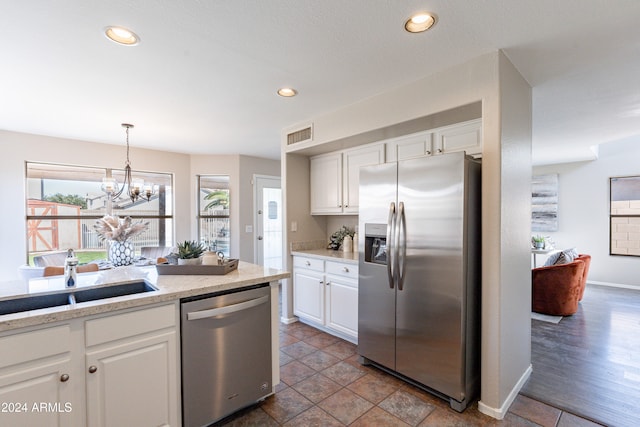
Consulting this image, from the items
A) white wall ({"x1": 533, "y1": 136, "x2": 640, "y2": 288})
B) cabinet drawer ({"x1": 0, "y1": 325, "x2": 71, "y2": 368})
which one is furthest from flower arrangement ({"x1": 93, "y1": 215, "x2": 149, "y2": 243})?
white wall ({"x1": 533, "y1": 136, "x2": 640, "y2": 288})

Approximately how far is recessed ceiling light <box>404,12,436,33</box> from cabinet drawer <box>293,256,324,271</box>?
7.77 feet

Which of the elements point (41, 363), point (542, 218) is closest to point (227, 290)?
point (41, 363)

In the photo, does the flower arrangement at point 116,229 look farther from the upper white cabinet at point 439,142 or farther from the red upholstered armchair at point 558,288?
the red upholstered armchair at point 558,288

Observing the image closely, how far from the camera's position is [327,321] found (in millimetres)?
3439

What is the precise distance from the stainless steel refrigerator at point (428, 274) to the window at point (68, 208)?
4179 millimetres

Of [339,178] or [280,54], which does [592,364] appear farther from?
[280,54]

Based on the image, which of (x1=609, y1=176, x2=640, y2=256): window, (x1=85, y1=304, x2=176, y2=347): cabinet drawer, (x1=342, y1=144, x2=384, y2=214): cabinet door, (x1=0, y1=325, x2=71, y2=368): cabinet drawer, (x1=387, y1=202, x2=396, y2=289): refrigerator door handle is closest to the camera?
(x1=0, y1=325, x2=71, y2=368): cabinet drawer

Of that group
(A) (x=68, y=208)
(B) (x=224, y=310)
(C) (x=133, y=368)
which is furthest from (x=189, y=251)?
(A) (x=68, y=208)

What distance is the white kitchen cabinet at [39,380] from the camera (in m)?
1.34

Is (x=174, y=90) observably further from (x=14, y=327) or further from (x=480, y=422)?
(x=480, y=422)

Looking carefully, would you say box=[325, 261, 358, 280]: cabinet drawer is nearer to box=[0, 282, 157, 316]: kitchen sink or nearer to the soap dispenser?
box=[0, 282, 157, 316]: kitchen sink

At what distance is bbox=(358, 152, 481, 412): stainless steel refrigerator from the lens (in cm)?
211

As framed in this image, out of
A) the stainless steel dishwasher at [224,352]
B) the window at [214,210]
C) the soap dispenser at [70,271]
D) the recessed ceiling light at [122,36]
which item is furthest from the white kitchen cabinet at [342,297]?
the window at [214,210]

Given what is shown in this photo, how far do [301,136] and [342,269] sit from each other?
160cm
